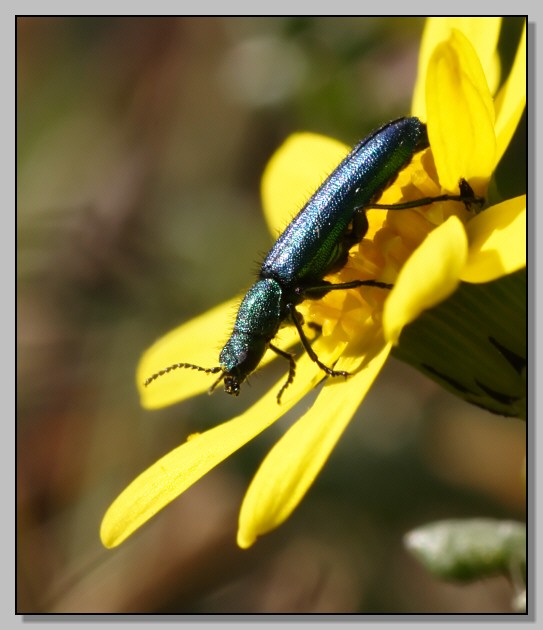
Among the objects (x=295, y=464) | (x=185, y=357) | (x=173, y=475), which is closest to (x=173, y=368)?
(x=185, y=357)

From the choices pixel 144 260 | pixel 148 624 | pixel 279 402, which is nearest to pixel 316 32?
pixel 144 260

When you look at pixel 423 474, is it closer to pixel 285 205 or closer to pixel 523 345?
pixel 285 205

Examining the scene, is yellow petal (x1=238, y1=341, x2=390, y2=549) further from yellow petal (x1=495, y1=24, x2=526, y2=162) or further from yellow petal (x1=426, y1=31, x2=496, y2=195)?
yellow petal (x1=495, y1=24, x2=526, y2=162)

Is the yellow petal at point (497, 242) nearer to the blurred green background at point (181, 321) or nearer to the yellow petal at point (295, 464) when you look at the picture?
the yellow petal at point (295, 464)

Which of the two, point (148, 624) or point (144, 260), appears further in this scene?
point (144, 260)

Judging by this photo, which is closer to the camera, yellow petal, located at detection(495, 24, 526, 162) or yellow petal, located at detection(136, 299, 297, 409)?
yellow petal, located at detection(495, 24, 526, 162)

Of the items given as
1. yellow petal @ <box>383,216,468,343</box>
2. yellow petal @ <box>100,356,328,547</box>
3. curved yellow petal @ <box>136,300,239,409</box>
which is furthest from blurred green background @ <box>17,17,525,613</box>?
yellow petal @ <box>383,216,468,343</box>

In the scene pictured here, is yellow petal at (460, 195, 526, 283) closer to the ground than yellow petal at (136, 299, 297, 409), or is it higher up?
closer to the ground
